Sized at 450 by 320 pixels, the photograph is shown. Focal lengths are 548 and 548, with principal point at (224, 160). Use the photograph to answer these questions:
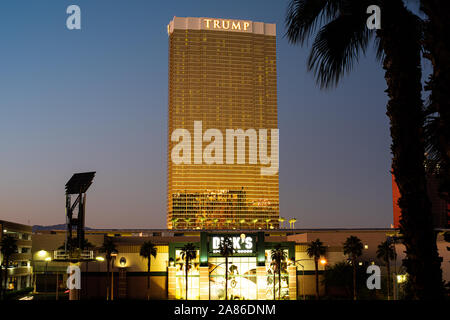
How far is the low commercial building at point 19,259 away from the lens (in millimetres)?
96625

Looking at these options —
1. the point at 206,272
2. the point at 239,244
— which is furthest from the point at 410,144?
the point at 239,244

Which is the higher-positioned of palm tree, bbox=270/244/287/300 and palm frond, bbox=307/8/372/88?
palm frond, bbox=307/8/372/88

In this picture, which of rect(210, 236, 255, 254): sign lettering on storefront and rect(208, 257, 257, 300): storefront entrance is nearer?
rect(208, 257, 257, 300): storefront entrance

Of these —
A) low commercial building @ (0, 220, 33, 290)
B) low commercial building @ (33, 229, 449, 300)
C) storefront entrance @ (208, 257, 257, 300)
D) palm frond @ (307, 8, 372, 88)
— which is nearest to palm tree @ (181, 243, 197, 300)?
low commercial building @ (33, 229, 449, 300)

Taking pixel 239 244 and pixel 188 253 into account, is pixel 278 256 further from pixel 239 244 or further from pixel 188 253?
pixel 188 253

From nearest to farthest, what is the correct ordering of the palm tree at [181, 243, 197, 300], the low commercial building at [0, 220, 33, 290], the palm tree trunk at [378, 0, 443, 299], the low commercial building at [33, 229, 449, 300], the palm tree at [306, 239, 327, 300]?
the palm tree trunk at [378, 0, 443, 299] → the low commercial building at [0, 220, 33, 290] → the palm tree at [181, 243, 197, 300] → the low commercial building at [33, 229, 449, 300] → the palm tree at [306, 239, 327, 300]

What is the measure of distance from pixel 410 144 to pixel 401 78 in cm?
126

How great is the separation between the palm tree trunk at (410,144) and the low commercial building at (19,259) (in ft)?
307

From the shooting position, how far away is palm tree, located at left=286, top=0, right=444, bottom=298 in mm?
9328

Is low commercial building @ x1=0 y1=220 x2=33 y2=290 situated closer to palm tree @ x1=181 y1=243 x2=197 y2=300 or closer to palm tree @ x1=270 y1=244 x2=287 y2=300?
palm tree @ x1=181 y1=243 x2=197 y2=300

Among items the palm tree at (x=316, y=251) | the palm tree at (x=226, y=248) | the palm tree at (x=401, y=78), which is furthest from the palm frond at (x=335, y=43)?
the palm tree at (x=316, y=251)

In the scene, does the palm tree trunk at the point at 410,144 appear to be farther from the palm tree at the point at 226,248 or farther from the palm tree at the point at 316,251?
the palm tree at the point at 316,251
